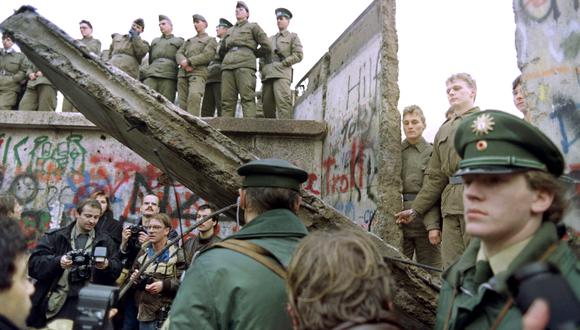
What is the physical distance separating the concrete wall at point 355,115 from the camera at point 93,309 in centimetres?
387

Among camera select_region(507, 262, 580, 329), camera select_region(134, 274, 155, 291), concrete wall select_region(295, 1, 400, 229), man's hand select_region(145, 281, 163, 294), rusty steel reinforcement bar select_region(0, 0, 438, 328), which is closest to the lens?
camera select_region(507, 262, 580, 329)

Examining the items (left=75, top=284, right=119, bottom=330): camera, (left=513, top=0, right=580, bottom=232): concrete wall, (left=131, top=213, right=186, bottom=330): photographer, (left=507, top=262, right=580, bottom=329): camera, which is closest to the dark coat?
(left=131, top=213, right=186, bottom=330): photographer

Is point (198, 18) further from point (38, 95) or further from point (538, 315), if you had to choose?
point (538, 315)

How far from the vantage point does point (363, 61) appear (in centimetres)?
610

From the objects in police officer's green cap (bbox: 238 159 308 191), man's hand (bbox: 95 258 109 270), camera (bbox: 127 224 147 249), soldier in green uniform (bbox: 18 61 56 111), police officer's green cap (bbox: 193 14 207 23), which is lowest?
man's hand (bbox: 95 258 109 270)

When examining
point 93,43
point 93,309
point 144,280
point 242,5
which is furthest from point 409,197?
point 93,43

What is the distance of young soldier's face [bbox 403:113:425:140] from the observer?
15.8 feet

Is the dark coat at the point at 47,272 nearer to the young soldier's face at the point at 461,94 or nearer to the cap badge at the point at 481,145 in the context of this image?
the young soldier's face at the point at 461,94

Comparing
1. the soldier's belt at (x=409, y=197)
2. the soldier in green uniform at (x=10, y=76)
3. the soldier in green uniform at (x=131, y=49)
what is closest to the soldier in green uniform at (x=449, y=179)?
the soldier's belt at (x=409, y=197)

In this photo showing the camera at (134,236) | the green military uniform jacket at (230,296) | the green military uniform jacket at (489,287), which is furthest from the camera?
the camera at (134,236)

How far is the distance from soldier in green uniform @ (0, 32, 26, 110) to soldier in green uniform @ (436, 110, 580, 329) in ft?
31.9

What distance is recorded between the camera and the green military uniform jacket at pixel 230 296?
1843 millimetres

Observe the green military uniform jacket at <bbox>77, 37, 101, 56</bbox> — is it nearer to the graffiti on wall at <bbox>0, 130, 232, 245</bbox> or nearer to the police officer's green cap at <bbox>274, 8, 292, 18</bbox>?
the graffiti on wall at <bbox>0, 130, 232, 245</bbox>

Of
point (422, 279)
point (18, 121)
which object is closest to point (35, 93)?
point (18, 121)
